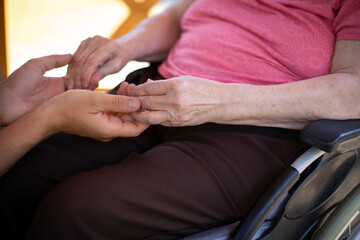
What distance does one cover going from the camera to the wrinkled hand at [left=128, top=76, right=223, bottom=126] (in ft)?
2.60

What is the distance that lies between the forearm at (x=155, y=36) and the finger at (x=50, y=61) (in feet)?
0.64

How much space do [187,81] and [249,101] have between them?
6.1 inches

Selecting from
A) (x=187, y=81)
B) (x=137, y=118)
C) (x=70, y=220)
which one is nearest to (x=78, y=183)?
A: (x=70, y=220)

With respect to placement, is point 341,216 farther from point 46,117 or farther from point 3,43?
point 3,43

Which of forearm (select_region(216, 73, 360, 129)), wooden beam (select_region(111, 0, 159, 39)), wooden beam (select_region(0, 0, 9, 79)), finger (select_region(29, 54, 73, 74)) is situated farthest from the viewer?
wooden beam (select_region(111, 0, 159, 39))

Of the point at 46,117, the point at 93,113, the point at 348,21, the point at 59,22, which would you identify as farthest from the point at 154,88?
the point at 59,22

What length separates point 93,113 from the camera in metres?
0.82

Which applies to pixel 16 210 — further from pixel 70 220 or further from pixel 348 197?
pixel 348 197

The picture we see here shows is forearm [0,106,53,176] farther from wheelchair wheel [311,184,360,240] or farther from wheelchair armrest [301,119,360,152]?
wheelchair wheel [311,184,360,240]

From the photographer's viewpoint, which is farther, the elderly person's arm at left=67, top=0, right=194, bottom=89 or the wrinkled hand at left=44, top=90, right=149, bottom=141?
the elderly person's arm at left=67, top=0, right=194, bottom=89

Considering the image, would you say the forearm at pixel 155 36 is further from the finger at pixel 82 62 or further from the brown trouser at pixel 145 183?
the brown trouser at pixel 145 183

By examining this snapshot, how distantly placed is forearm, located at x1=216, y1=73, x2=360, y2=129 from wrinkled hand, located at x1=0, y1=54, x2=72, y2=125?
0.53 meters

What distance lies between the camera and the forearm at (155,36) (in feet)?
3.92

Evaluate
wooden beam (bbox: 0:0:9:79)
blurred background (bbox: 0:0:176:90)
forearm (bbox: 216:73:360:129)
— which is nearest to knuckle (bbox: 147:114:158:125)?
forearm (bbox: 216:73:360:129)
